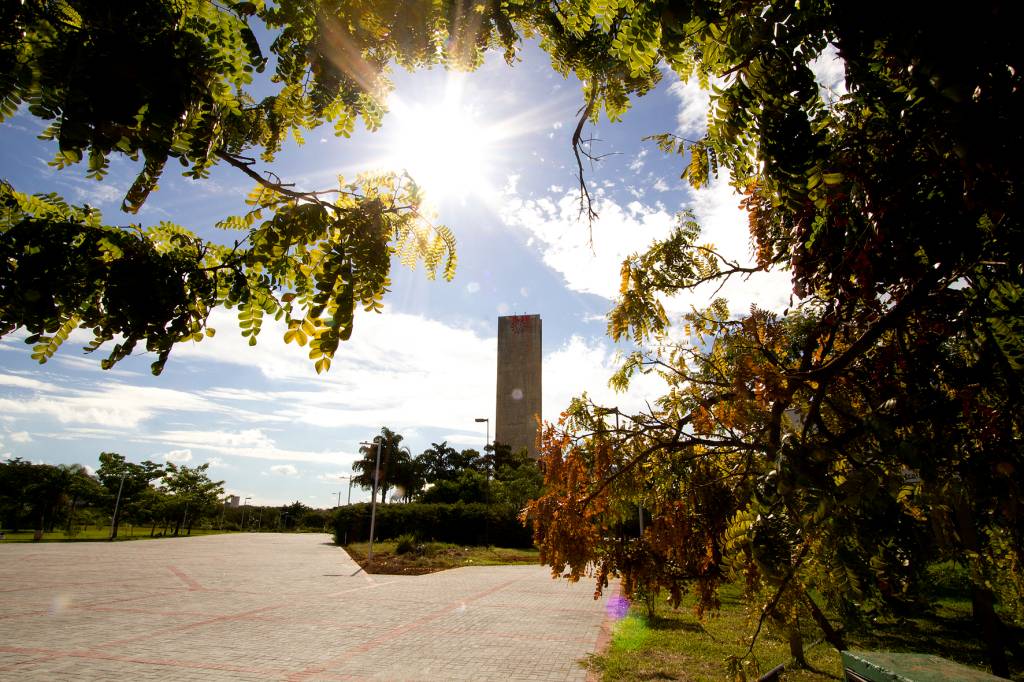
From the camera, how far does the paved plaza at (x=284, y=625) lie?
8.17 metres

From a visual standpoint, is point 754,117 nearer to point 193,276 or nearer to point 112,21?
point 112,21

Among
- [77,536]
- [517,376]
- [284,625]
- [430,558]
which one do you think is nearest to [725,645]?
[284,625]

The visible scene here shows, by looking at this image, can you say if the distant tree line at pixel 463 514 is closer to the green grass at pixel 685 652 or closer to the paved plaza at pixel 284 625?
the paved plaza at pixel 284 625

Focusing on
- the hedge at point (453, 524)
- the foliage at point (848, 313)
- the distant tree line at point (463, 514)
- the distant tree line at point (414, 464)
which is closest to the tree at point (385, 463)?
the distant tree line at point (414, 464)

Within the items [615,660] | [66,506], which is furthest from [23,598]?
[66,506]

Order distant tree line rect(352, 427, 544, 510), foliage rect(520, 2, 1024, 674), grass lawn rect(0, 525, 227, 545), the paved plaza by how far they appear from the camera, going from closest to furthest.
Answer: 1. foliage rect(520, 2, 1024, 674)
2. the paved plaza
3. grass lawn rect(0, 525, 227, 545)
4. distant tree line rect(352, 427, 544, 510)

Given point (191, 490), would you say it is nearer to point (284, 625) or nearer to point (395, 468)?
point (395, 468)

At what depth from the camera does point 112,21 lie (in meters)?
1.72

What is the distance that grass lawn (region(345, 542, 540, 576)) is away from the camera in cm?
2297

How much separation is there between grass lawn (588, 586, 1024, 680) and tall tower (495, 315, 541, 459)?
64.1 meters

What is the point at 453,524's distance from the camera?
1395 inches

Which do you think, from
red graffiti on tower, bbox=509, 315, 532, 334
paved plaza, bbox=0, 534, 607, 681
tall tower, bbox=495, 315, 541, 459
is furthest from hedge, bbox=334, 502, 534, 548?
red graffiti on tower, bbox=509, 315, 532, 334

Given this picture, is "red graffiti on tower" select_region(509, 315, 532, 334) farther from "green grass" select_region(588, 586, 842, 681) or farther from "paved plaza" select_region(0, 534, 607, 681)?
"green grass" select_region(588, 586, 842, 681)

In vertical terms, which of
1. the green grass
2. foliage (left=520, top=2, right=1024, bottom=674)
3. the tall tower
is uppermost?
the tall tower
